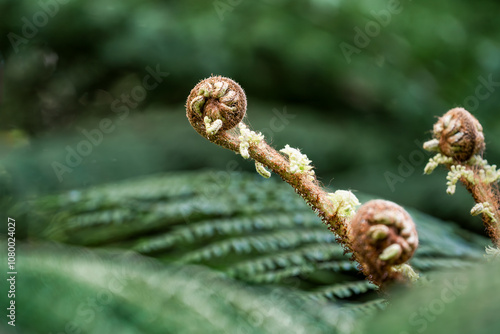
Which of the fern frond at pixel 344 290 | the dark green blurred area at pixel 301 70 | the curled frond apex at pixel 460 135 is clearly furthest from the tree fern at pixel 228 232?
the dark green blurred area at pixel 301 70

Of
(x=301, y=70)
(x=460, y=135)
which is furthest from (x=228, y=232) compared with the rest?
(x=301, y=70)

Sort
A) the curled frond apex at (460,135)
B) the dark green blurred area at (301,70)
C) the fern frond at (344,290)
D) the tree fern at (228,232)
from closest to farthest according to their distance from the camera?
the curled frond apex at (460,135), the fern frond at (344,290), the tree fern at (228,232), the dark green blurred area at (301,70)

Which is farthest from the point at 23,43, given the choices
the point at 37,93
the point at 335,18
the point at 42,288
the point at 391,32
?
the point at 42,288

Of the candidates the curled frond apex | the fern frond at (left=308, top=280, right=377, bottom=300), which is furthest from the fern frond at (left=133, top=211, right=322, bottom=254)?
the curled frond apex

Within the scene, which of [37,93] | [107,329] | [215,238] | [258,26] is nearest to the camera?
[107,329]

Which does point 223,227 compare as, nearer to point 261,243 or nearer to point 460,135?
point 261,243

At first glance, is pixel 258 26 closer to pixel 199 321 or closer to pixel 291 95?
pixel 291 95

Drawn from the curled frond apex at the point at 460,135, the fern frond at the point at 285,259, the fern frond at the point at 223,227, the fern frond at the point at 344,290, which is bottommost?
the fern frond at the point at 223,227

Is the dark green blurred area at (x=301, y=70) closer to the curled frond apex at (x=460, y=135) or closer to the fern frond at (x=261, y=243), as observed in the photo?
the fern frond at (x=261, y=243)

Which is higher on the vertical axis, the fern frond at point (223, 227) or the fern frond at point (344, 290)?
the fern frond at point (344, 290)
